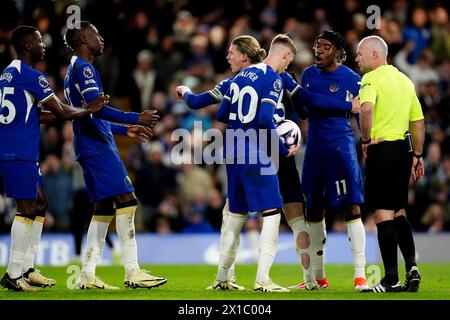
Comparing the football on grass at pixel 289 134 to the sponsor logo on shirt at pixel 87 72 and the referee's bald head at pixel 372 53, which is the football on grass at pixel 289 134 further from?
the sponsor logo on shirt at pixel 87 72

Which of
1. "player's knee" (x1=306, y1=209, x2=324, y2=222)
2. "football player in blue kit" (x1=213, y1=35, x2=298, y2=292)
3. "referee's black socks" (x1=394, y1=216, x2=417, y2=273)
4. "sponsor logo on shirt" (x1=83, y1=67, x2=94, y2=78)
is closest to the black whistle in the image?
"referee's black socks" (x1=394, y1=216, x2=417, y2=273)

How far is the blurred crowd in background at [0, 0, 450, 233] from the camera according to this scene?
17.9 m

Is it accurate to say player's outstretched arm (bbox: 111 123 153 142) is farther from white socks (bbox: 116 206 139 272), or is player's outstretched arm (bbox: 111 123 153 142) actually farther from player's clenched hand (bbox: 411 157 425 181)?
player's clenched hand (bbox: 411 157 425 181)

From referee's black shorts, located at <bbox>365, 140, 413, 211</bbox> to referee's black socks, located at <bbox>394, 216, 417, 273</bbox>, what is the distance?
15 cm

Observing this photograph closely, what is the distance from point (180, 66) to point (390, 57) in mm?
4072

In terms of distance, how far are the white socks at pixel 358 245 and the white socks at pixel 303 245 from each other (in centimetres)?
50

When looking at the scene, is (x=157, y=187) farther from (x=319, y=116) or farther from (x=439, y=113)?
(x=319, y=116)

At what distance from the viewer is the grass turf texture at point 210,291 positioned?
9430mm

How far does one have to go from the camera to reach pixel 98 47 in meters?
10.4

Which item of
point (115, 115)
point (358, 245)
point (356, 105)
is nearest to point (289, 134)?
point (356, 105)

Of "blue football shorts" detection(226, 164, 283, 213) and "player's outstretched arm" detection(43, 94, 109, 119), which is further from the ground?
"player's outstretched arm" detection(43, 94, 109, 119)

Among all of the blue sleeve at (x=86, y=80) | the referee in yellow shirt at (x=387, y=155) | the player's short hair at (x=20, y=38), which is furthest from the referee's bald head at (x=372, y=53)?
the player's short hair at (x=20, y=38)
